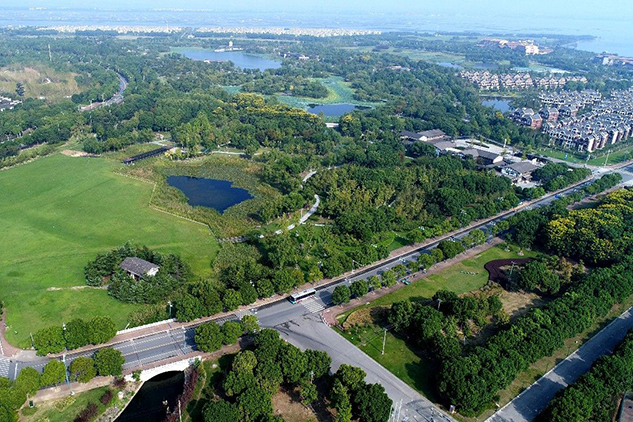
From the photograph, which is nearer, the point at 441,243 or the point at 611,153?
the point at 441,243

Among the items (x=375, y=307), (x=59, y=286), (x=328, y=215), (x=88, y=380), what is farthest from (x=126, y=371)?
(x=328, y=215)

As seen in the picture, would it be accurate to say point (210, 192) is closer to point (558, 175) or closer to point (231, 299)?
point (231, 299)

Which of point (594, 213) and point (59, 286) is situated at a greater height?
point (594, 213)

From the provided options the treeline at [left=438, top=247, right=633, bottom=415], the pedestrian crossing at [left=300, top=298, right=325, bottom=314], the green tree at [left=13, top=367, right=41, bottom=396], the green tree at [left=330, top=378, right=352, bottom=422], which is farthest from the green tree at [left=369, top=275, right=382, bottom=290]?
the green tree at [left=13, top=367, right=41, bottom=396]

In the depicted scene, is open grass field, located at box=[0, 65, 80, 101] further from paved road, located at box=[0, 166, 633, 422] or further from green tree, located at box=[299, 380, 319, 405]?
green tree, located at box=[299, 380, 319, 405]

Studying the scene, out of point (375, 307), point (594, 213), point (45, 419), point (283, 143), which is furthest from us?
point (283, 143)

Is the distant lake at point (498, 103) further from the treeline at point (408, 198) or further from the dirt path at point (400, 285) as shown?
the dirt path at point (400, 285)

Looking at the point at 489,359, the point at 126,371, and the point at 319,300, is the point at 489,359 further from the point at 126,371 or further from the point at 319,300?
the point at 126,371
